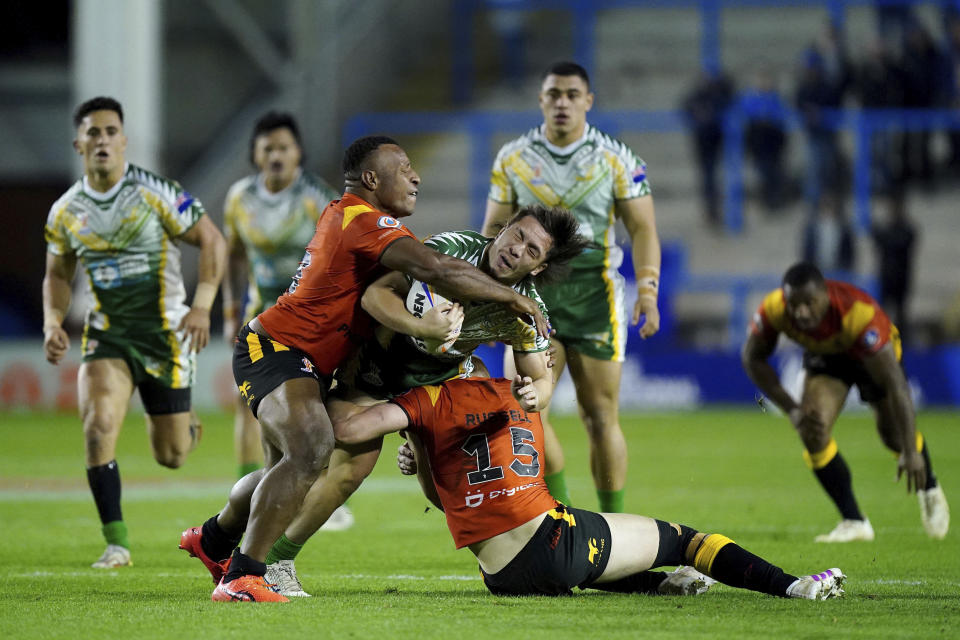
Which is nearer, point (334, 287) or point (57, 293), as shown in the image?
point (334, 287)

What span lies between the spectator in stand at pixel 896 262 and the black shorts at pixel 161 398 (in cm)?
1311

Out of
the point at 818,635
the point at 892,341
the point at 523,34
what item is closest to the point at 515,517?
the point at 818,635

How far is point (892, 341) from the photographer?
29.3 ft

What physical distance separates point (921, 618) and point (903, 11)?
20253 millimetres

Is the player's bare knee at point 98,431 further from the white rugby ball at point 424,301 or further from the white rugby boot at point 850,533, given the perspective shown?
the white rugby boot at point 850,533

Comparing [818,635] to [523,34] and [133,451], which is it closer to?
[133,451]

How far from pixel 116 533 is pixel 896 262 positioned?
Result: 1420 centimetres

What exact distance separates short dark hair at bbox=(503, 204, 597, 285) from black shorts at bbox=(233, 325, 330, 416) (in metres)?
1.08

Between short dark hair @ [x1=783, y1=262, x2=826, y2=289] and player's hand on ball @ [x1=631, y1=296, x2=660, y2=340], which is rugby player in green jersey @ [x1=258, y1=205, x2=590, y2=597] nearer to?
player's hand on ball @ [x1=631, y1=296, x2=660, y2=340]

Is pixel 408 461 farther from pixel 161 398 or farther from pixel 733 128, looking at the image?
pixel 733 128

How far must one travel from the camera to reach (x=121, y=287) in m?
8.27

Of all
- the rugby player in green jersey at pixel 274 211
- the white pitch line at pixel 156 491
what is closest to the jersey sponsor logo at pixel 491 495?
the rugby player in green jersey at pixel 274 211

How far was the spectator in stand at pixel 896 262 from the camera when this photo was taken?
64.0ft

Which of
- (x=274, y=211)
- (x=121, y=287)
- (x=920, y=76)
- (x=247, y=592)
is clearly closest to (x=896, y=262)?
(x=920, y=76)
